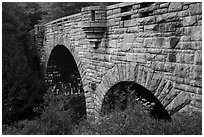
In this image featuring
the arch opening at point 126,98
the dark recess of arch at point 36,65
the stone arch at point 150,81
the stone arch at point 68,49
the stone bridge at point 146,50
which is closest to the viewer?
the stone bridge at point 146,50

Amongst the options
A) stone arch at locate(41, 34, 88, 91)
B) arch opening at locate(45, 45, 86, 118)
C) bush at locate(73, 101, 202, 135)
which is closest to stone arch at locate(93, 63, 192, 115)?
bush at locate(73, 101, 202, 135)

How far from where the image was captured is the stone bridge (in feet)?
16.3

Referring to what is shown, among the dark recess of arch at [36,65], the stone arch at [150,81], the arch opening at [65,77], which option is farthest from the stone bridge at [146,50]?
the dark recess of arch at [36,65]

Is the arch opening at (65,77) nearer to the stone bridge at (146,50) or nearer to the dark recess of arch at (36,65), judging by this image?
the dark recess of arch at (36,65)

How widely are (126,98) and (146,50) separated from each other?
162 cm

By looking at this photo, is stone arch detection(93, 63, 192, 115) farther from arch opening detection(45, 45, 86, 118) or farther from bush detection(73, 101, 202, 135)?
arch opening detection(45, 45, 86, 118)

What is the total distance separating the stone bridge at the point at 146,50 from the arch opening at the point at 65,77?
548 centimetres

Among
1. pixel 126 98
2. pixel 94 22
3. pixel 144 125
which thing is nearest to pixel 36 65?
pixel 94 22

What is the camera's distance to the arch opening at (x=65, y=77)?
579 inches

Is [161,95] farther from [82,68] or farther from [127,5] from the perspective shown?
[82,68]

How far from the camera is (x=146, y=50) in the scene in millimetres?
6035

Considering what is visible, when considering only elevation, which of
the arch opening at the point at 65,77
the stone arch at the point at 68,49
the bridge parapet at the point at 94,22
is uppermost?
the bridge parapet at the point at 94,22

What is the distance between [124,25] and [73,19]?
3200 mm

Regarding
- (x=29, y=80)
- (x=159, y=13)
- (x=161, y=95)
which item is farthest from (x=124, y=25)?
(x=29, y=80)
